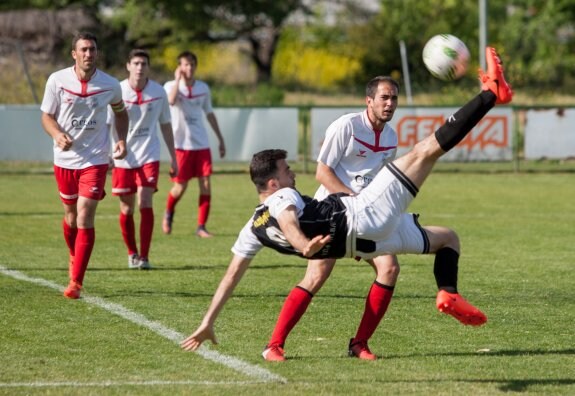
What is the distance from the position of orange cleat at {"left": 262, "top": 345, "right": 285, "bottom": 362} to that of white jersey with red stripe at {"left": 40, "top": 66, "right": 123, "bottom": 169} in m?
3.43

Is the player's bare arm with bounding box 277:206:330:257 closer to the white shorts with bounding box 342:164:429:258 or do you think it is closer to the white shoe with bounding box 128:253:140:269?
the white shorts with bounding box 342:164:429:258

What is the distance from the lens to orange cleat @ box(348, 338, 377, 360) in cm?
764

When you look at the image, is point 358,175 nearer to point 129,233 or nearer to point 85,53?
point 85,53

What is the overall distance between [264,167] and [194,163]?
30.1 feet

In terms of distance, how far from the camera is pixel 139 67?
12.8m

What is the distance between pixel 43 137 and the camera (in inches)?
971

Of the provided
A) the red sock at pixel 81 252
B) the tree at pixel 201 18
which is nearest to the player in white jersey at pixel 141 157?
the red sock at pixel 81 252

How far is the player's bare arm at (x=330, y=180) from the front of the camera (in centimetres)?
817

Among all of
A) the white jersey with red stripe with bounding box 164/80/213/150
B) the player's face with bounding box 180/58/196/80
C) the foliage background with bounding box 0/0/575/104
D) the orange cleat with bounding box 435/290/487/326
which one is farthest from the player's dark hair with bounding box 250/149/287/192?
the foliage background with bounding box 0/0/575/104

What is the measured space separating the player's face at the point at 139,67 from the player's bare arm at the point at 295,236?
6202mm

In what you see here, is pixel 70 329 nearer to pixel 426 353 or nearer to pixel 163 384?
pixel 163 384

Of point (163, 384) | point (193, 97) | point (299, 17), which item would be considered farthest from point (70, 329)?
point (299, 17)

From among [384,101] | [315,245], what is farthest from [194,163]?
[315,245]

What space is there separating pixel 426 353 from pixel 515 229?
8.47 meters
